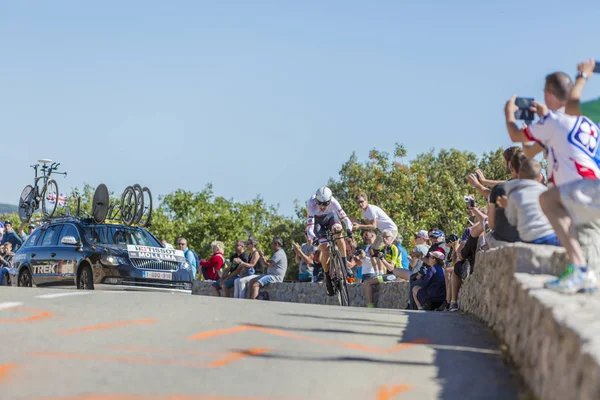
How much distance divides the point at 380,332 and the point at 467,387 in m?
2.53

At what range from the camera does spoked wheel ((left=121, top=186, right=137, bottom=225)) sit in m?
23.5

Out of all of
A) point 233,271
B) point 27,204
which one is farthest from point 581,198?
point 27,204

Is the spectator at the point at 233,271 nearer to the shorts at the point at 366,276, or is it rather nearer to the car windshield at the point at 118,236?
the car windshield at the point at 118,236

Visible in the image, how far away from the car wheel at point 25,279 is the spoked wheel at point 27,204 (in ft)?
29.7

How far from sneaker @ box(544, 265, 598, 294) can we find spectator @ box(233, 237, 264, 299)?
13841mm

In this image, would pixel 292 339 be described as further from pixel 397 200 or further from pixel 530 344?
pixel 397 200

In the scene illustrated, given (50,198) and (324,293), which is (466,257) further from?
(50,198)

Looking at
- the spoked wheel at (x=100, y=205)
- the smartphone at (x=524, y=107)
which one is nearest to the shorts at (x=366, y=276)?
the spoked wheel at (x=100, y=205)

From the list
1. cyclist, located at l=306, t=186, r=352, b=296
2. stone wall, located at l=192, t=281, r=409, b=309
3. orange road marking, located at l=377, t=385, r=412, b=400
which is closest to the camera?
orange road marking, located at l=377, t=385, r=412, b=400

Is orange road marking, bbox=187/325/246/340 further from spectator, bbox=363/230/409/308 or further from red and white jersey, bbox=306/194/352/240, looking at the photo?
spectator, bbox=363/230/409/308

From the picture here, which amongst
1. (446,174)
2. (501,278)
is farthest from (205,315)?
(446,174)

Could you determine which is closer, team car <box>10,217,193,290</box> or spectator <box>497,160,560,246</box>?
spectator <box>497,160,560,246</box>

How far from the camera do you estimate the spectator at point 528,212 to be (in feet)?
26.7

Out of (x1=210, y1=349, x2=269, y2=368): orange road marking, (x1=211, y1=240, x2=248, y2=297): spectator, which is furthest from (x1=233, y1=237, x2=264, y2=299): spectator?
(x1=210, y1=349, x2=269, y2=368): orange road marking
